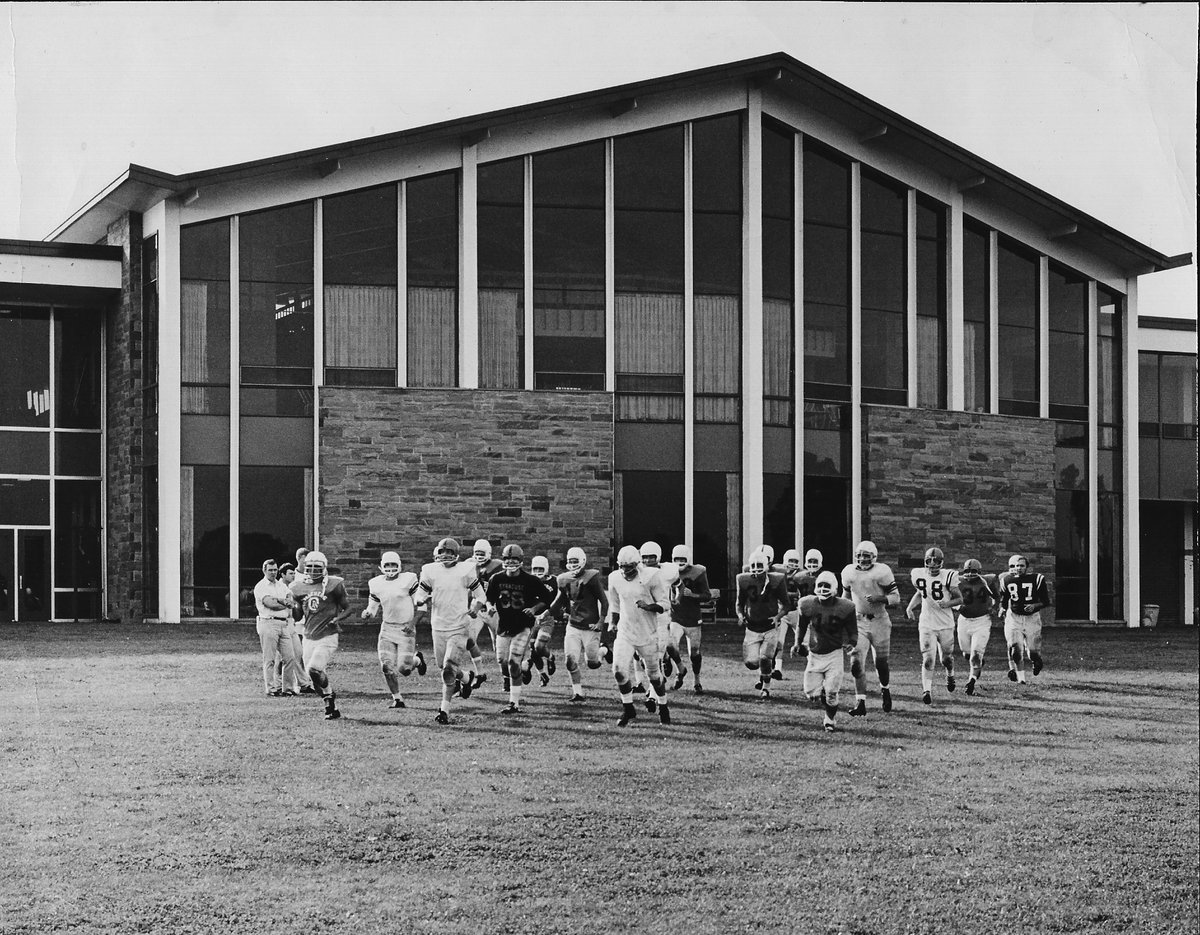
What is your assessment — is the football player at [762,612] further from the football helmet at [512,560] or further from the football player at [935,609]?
the football helmet at [512,560]

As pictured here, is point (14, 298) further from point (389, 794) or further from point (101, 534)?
point (389, 794)

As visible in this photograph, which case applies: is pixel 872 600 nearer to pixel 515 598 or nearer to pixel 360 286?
pixel 515 598

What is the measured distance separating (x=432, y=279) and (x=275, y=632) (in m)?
12.7

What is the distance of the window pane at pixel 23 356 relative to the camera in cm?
2036

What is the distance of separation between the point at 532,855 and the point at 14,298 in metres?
15.9

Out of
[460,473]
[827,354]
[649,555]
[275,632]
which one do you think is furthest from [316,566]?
[827,354]

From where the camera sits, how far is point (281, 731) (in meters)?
15.4

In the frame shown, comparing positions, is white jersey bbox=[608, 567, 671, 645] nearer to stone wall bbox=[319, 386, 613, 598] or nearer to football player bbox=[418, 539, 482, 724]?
football player bbox=[418, 539, 482, 724]

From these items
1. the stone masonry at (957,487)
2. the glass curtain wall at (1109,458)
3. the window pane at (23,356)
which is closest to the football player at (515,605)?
Answer: the window pane at (23,356)

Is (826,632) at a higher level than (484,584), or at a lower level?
lower

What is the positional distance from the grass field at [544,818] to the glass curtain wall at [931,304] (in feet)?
54.9

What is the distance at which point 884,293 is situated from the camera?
3300 centimetres

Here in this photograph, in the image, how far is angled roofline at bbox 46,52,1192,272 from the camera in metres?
26.6

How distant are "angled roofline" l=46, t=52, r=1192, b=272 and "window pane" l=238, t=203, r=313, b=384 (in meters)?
1.21
